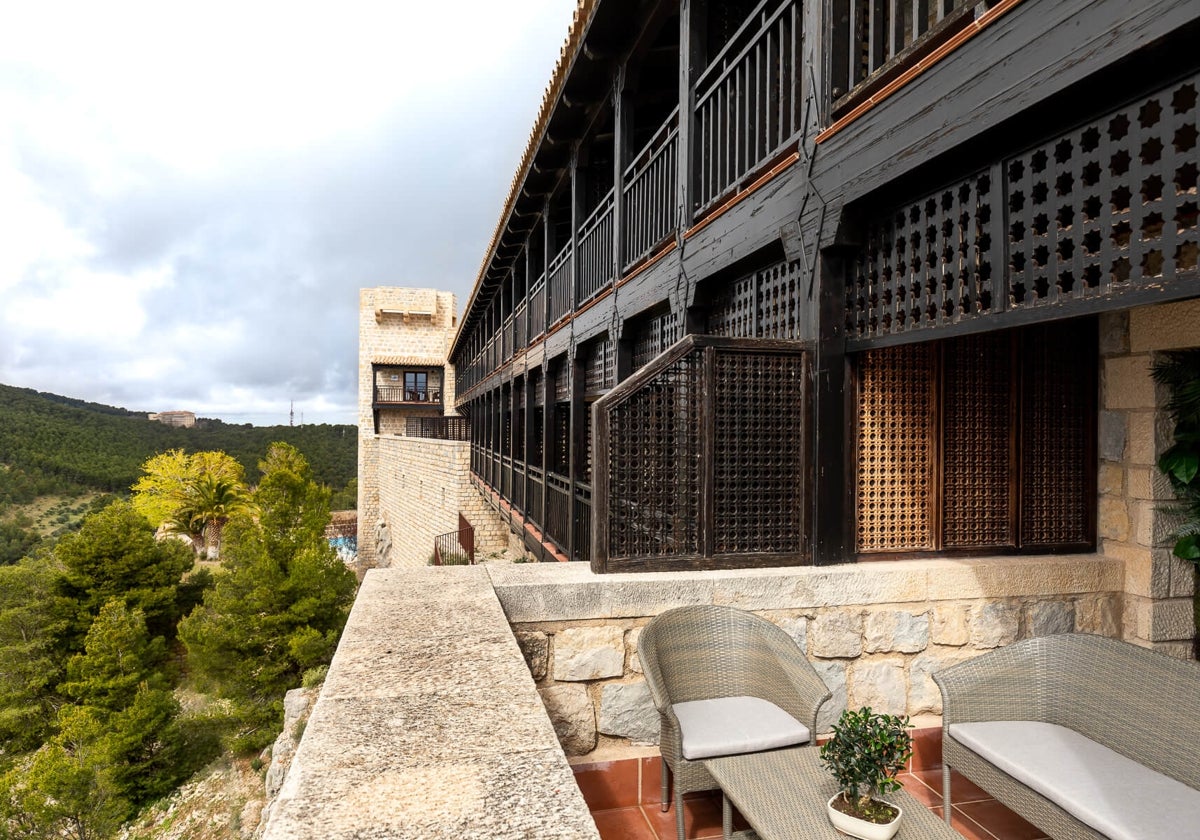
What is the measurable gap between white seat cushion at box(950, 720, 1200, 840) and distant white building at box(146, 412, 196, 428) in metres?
89.9

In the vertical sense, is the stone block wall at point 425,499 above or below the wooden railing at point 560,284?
below

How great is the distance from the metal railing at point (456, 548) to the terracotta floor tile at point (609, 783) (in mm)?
11300

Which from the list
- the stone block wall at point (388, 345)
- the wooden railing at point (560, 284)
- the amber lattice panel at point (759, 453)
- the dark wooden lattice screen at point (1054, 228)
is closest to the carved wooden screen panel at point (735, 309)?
the amber lattice panel at point (759, 453)

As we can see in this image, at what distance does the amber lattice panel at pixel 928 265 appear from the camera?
104 inches

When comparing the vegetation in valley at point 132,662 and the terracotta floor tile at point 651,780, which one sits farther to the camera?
the vegetation in valley at point 132,662

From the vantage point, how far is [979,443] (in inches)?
143

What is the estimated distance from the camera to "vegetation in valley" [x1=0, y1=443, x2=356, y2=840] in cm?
1588

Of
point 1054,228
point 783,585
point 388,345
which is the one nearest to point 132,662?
point 388,345

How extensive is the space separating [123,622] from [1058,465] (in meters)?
23.0

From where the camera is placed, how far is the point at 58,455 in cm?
6319

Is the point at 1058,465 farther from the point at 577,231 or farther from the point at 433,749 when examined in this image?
the point at 577,231

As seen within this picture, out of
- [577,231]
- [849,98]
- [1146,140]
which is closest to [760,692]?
[1146,140]

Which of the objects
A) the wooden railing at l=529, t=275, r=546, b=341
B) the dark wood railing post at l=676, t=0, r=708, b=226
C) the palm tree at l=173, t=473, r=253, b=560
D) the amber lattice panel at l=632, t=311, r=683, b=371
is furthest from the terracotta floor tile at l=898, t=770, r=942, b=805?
the palm tree at l=173, t=473, r=253, b=560

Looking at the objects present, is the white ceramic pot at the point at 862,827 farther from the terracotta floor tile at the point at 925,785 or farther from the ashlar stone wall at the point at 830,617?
the terracotta floor tile at the point at 925,785
